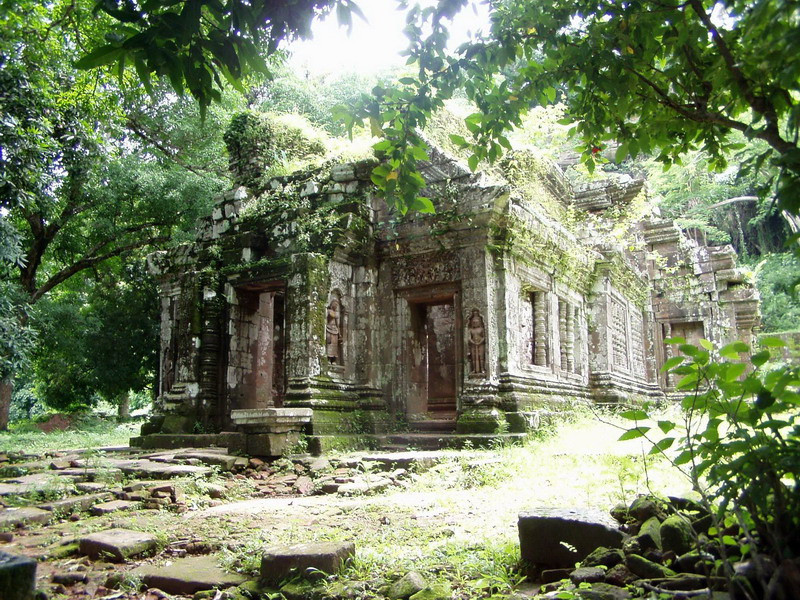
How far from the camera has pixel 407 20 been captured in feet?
11.7

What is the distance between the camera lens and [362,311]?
11055 mm

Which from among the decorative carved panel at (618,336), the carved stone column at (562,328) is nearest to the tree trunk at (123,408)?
the carved stone column at (562,328)

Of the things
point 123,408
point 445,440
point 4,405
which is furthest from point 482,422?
point 123,408

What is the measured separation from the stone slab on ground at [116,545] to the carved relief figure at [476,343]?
247 inches

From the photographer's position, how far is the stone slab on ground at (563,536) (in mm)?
3623

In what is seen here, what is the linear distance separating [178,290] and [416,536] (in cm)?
1013

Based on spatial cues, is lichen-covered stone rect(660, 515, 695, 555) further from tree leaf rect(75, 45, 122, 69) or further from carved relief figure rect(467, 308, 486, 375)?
carved relief figure rect(467, 308, 486, 375)

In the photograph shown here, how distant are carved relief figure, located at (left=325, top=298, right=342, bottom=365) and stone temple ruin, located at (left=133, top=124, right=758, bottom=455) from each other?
0.09ft

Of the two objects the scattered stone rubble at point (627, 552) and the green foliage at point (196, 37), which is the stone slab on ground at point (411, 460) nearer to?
the scattered stone rubble at point (627, 552)

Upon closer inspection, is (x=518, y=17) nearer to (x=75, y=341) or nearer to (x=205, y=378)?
(x=205, y=378)

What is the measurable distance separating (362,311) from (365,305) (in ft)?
0.40

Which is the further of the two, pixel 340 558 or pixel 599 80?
pixel 340 558

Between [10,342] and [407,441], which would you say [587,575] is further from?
[10,342]

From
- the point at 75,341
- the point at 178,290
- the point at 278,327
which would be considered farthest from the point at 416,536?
the point at 75,341
